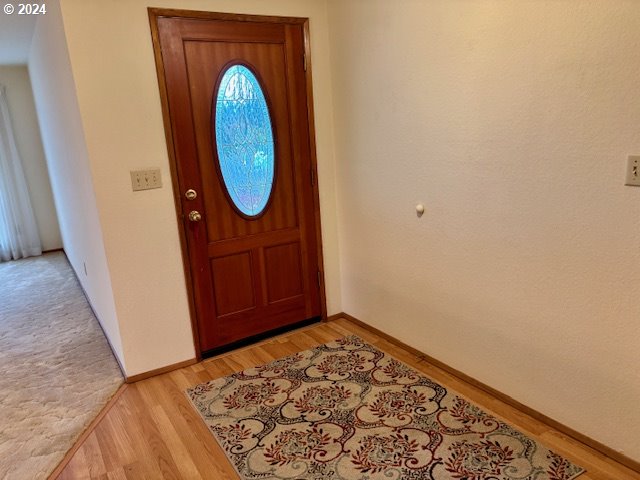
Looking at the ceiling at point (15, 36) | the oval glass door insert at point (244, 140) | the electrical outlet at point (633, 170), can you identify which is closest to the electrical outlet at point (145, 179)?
the oval glass door insert at point (244, 140)

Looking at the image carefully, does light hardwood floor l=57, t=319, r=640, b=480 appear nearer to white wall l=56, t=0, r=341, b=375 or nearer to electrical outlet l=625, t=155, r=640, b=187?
white wall l=56, t=0, r=341, b=375

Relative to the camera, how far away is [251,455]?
1966 mm

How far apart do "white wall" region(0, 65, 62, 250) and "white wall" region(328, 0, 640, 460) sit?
191 inches

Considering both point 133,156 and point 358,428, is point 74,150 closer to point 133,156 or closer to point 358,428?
point 133,156

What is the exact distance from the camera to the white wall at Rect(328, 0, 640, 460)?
1.64m

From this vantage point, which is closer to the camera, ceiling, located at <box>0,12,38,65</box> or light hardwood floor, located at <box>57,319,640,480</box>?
light hardwood floor, located at <box>57,319,640,480</box>

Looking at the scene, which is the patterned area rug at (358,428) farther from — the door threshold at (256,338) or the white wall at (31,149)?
the white wall at (31,149)

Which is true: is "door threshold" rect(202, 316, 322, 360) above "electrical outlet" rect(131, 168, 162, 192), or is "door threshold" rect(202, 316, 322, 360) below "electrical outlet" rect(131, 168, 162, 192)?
below

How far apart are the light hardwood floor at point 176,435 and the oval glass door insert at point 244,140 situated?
1.04 meters

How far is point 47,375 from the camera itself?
2822 mm

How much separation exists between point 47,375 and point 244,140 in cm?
191

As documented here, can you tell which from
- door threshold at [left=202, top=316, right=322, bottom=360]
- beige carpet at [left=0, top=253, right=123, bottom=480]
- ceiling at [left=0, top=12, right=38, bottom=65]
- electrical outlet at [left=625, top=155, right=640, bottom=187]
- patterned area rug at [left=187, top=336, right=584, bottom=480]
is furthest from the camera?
ceiling at [left=0, top=12, right=38, bottom=65]

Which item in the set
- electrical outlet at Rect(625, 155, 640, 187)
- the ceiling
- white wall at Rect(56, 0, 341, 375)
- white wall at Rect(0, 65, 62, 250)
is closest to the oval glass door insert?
white wall at Rect(56, 0, 341, 375)

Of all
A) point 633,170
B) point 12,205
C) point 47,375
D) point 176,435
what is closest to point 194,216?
point 176,435
